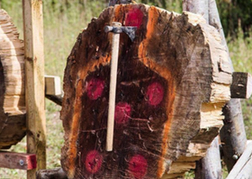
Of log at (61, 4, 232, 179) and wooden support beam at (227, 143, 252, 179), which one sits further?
wooden support beam at (227, 143, 252, 179)

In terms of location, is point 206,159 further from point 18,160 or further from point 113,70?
point 18,160

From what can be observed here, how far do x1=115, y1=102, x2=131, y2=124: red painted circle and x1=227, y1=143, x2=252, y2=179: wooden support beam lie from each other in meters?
0.74

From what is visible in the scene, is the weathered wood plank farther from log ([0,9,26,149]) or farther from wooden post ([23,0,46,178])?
log ([0,9,26,149])

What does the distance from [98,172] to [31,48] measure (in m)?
1.01

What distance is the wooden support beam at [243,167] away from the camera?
2.88 m

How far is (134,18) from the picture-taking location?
8.62 feet

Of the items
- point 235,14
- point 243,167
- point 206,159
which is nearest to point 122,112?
point 206,159

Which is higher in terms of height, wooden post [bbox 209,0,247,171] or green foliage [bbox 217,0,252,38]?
green foliage [bbox 217,0,252,38]

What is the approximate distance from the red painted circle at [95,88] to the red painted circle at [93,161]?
0.33 meters

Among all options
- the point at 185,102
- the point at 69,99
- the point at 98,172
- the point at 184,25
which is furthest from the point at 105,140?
the point at 184,25

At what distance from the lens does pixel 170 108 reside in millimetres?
2438

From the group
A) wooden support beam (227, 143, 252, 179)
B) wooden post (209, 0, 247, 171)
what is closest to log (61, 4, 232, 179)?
wooden support beam (227, 143, 252, 179)

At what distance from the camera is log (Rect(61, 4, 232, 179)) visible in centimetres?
234

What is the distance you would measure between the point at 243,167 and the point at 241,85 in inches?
21.5
